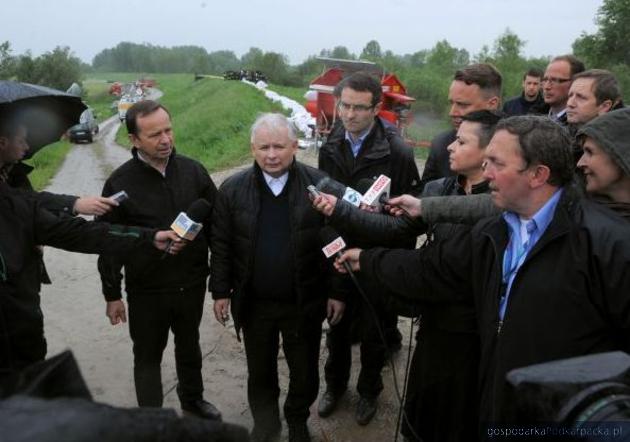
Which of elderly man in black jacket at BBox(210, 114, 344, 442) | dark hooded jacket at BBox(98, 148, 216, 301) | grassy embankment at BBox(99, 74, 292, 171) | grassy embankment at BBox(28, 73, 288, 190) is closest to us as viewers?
elderly man in black jacket at BBox(210, 114, 344, 442)

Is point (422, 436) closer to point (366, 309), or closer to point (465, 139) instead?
point (366, 309)

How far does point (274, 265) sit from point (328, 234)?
434mm

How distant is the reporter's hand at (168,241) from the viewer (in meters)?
3.17

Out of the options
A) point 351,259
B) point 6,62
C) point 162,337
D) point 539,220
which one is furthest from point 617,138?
point 6,62

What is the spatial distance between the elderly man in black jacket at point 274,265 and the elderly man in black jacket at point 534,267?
978 mm

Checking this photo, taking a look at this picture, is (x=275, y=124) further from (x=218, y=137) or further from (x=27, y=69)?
(x=27, y=69)

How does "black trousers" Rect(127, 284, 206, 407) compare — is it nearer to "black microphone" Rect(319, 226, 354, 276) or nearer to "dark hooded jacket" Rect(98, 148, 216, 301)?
"dark hooded jacket" Rect(98, 148, 216, 301)

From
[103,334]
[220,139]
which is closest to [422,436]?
[103,334]

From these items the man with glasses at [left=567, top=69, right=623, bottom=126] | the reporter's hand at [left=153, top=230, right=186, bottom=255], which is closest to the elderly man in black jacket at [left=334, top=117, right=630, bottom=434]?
the reporter's hand at [left=153, top=230, right=186, bottom=255]

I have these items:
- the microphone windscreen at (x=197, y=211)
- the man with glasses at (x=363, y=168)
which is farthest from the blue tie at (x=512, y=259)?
the microphone windscreen at (x=197, y=211)

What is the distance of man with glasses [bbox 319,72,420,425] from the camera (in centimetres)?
396

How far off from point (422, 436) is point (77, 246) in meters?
2.16

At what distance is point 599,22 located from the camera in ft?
86.0

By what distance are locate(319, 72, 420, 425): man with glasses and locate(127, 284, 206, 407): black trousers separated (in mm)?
992
